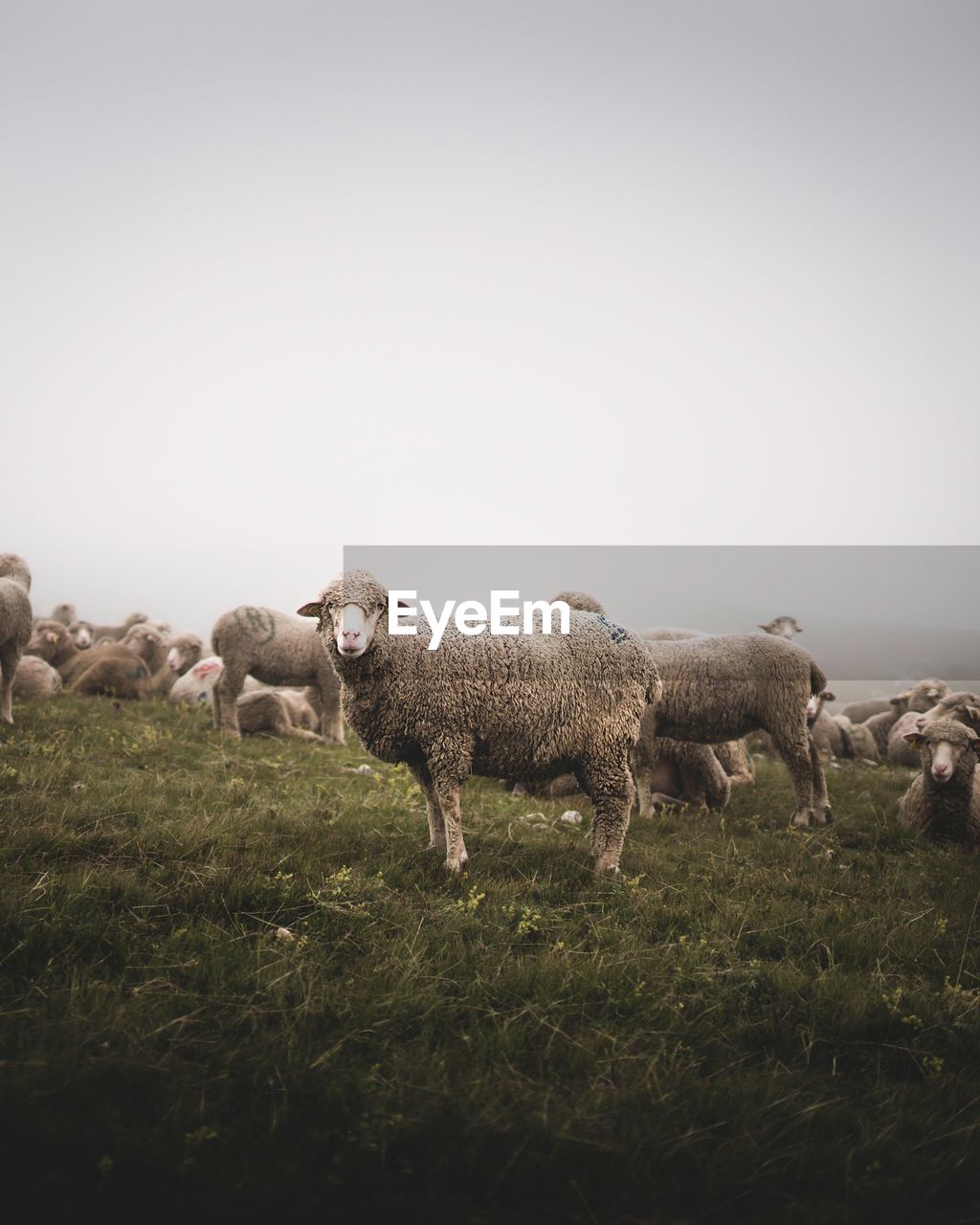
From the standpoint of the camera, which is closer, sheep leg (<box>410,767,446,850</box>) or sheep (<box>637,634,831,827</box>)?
sheep leg (<box>410,767,446,850</box>)

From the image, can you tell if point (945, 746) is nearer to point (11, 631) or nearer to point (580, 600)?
point (580, 600)

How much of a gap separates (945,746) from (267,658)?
954cm

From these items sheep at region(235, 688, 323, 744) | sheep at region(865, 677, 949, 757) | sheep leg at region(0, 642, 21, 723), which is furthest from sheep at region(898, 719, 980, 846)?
sheep leg at region(0, 642, 21, 723)

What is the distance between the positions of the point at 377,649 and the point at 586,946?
105 inches

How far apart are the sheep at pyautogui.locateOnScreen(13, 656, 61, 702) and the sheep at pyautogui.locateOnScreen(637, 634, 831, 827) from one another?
10591 mm

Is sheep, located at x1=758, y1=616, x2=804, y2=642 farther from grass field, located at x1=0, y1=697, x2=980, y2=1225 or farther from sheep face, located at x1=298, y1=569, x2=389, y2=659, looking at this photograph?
sheep face, located at x1=298, y1=569, x2=389, y2=659

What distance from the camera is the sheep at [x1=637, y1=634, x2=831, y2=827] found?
836 centimetres

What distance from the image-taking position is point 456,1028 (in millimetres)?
3281

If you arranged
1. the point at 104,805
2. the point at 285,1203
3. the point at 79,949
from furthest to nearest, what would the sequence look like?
the point at 104,805, the point at 79,949, the point at 285,1203

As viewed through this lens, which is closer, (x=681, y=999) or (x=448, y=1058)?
(x=448, y=1058)

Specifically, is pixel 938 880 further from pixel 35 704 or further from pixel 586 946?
pixel 35 704

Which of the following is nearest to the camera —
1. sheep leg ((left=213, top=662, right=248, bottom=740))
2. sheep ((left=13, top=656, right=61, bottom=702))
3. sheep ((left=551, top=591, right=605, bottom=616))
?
sheep ((left=551, top=591, right=605, bottom=616))

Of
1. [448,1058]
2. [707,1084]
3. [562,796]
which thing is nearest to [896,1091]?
[707,1084]

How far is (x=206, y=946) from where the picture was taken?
3713 millimetres
